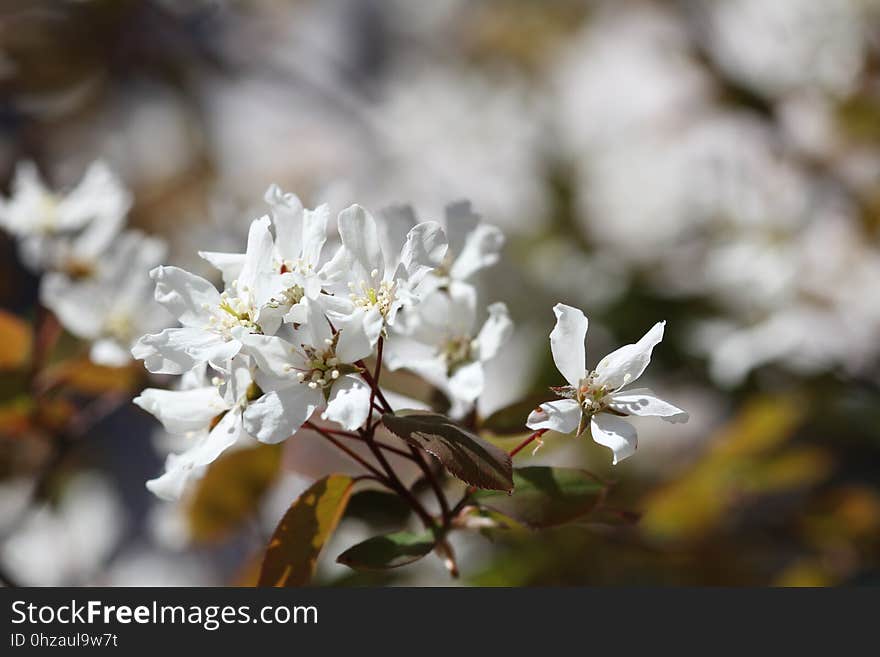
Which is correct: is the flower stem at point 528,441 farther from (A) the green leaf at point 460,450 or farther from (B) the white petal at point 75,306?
(B) the white petal at point 75,306

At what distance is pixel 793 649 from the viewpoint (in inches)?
34.3

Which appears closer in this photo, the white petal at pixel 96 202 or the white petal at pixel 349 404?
the white petal at pixel 349 404

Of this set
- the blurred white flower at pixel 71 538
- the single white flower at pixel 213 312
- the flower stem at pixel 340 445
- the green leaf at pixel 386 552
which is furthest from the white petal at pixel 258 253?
the blurred white flower at pixel 71 538

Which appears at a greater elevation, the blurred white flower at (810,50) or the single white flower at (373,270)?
the blurred white flower at (810,50)

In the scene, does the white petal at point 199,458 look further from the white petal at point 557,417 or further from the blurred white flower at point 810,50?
the blurred white flower at point 810,50

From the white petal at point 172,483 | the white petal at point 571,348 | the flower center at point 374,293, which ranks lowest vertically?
the white petal at point 172,483

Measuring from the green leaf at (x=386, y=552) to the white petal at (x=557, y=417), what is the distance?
141 millimetres

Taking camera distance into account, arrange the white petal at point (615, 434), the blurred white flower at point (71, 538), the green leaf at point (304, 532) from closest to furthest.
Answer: the white petal at point (615, 434) < the green leaf at point (304, 532) < the blurred white flower at point (71, 538)

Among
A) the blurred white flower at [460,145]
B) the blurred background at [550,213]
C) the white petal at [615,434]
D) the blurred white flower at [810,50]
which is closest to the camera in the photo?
the white petal at [615,434]

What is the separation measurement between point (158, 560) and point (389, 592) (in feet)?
3.19

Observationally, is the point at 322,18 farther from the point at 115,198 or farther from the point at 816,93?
the point at 115,198

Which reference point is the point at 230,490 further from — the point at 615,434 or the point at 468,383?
the point at 615,434

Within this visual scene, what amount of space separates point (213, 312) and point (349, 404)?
0.46 ft

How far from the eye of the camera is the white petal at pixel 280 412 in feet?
2.00
